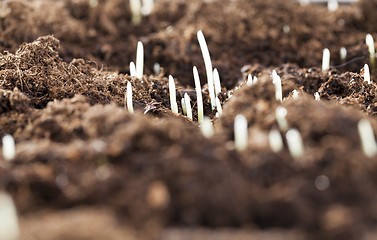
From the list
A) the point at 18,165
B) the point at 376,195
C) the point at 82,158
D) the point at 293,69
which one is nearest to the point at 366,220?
the point at 376,195

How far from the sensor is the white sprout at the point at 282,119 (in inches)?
28.1

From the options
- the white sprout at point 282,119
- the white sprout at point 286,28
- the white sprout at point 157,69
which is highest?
the white sprout at point 286,28

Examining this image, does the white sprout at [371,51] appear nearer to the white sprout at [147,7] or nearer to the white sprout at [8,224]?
the white sprout at [147,7]

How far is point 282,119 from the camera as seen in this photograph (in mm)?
720

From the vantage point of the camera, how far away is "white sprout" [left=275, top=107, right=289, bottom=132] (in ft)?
2.34

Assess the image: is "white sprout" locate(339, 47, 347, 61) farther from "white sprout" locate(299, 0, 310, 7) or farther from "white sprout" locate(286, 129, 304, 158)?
"white sprout" locate(286, 129, 304, 158)

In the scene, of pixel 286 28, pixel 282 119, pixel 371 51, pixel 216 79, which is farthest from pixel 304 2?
pixel 282 119

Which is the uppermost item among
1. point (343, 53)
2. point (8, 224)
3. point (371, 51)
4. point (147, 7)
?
point (147, 7)

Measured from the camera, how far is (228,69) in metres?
1.87

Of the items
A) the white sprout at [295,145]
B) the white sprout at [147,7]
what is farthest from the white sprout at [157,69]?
the white sprout at [295,145]

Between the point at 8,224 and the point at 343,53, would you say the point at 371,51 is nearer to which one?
the point at 343,53

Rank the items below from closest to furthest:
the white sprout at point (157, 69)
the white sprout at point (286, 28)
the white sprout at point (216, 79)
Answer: the white sprout at point (216, 79)
the white sprout at point (157, 69)
the white sprout at point (286, 28)

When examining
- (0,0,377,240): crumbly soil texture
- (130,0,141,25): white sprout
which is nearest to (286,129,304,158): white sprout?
(0,0,377,240): crumbly soil texture

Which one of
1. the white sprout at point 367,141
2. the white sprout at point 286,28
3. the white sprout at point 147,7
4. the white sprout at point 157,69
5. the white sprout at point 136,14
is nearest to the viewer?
the white sprout at point 367,141
